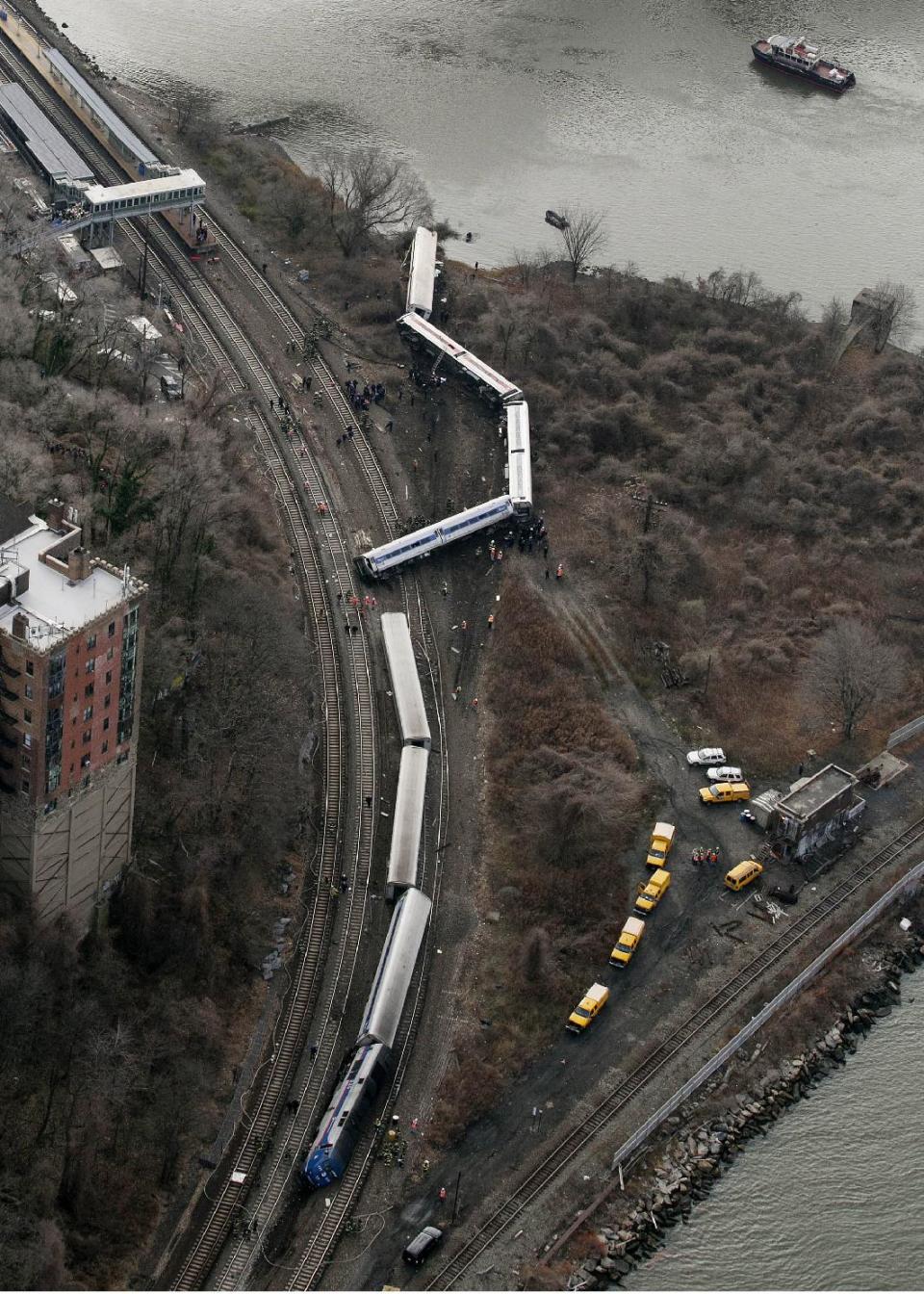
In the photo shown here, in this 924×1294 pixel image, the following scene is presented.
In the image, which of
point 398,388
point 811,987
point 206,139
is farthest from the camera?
point 206,139

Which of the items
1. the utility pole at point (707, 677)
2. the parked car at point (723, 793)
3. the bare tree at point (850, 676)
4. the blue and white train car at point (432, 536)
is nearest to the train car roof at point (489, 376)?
the blue and white train car at point (432, 536)

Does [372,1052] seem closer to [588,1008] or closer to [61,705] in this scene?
[588,1008]

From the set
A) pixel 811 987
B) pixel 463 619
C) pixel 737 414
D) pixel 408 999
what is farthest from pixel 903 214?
pixel 408 999

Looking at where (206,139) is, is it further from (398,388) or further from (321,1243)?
(321,1243)

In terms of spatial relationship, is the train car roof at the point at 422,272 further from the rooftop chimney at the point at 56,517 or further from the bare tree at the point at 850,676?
the rooftop chimney at the point at 56,517

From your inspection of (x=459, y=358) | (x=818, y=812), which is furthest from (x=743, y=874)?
(x=459, y=358)

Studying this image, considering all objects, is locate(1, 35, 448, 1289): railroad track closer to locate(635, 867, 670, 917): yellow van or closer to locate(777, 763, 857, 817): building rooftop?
locate(635, 867, 670, 917): yellow van
